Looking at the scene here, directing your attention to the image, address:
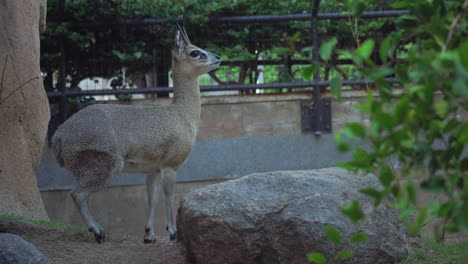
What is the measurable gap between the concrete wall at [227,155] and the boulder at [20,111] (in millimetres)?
1924

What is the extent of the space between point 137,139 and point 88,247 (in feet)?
4.41

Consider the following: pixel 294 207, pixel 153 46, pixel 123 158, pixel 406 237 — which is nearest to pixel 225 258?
pixel 294 207

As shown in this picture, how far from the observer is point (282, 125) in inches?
432

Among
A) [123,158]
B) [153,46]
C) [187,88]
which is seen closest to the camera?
[123,158]

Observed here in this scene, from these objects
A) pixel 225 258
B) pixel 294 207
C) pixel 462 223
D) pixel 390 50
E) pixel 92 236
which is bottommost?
pixel 92 236

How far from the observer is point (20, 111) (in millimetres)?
8109

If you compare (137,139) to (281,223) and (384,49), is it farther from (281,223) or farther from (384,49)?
(384,49)

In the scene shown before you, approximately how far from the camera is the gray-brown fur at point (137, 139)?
7492 mm

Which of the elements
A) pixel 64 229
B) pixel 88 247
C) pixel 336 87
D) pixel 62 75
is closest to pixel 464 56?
pixel 336 87

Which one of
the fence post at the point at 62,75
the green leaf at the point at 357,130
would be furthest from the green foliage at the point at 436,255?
the fence post at the point at 62,75

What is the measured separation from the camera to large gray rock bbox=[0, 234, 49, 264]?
508cm

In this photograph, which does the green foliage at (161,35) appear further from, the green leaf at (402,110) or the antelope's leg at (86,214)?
the green leaf at (402,110)

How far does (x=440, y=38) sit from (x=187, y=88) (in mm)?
6426

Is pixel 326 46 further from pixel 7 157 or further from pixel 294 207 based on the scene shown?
pixel 7 157
